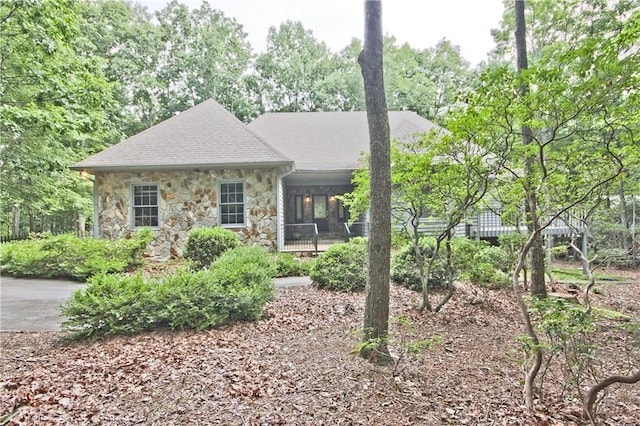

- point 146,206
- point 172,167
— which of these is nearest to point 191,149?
point 172,167

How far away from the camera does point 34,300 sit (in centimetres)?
617

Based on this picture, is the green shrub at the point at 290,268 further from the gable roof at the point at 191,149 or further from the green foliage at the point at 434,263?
the gable roof at the point at 191,149

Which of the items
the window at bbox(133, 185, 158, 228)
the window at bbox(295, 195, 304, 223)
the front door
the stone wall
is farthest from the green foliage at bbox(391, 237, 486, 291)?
the window at bbox(295, 195, 304, 223)

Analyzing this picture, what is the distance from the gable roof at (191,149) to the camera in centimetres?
1014

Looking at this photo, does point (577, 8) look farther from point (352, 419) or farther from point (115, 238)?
point (115, 238)

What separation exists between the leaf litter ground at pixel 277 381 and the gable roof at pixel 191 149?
651cm

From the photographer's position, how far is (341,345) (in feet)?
13.1

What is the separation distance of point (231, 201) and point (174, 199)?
5.93ft

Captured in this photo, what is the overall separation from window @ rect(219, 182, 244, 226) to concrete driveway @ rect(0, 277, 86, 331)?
4.28 m

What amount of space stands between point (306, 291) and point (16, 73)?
345 inches

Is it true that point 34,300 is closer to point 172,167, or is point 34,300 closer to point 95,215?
point 95,215

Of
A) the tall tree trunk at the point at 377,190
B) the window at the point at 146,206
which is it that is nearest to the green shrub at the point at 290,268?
the window at the point at 146,206

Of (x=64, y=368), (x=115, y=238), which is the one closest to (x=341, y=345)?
(x=64, y=368)

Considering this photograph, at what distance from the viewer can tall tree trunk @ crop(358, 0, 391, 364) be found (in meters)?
3.39
